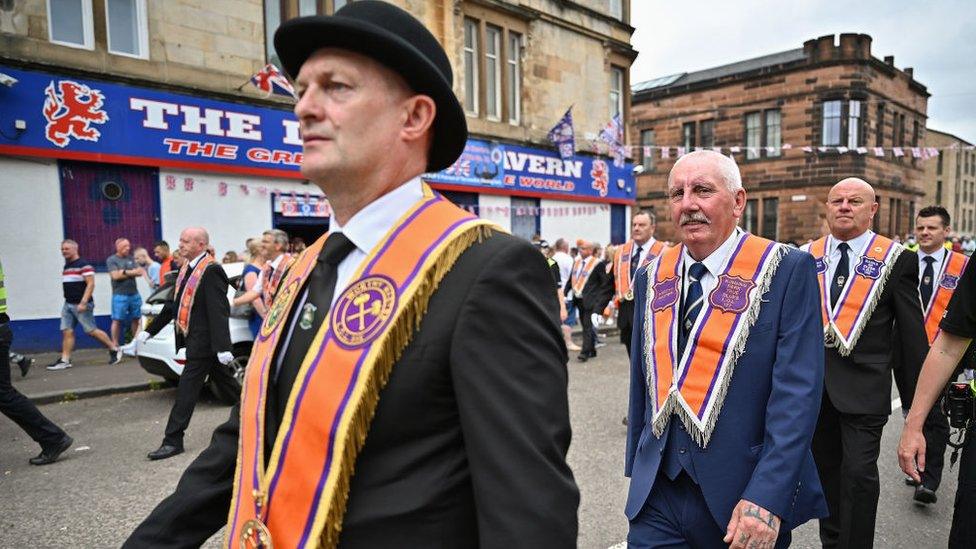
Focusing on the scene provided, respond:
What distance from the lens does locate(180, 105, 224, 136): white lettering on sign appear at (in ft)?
37.4

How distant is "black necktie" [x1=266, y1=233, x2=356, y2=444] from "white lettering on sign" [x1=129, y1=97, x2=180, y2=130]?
11331 mm

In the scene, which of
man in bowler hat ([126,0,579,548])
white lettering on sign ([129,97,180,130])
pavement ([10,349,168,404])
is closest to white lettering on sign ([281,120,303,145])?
white lettering on sign ([129,97,180,130])

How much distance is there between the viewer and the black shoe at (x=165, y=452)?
5.29 meters

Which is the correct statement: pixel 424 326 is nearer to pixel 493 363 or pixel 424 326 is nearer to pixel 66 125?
pixel 493 363

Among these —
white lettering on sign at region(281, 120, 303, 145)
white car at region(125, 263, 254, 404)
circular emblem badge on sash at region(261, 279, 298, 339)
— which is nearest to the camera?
circular emblem badge on sash at region(261, 279, 298, 339)

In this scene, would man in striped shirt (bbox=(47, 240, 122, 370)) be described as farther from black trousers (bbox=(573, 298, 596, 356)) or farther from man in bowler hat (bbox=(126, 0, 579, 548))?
man in bowler hat (bbox=(126, 0, 579, 548))

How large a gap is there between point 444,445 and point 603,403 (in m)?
6.14

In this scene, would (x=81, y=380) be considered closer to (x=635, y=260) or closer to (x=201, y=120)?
(x=201, y=120)

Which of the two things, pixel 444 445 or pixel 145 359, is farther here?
pixel 145 359

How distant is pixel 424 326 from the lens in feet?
4.13

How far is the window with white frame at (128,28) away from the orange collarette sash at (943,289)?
12322mm

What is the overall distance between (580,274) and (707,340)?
9843 millimetres

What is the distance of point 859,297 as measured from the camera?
3410mm

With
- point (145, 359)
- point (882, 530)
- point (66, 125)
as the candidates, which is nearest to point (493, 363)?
point (882, 530)
